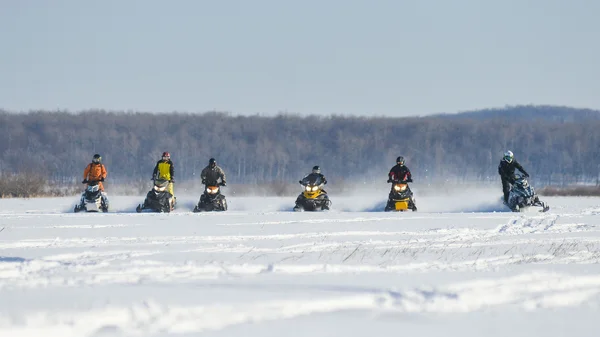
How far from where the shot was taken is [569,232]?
1543 centimetres

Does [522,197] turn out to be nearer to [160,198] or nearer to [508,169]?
[508,169]

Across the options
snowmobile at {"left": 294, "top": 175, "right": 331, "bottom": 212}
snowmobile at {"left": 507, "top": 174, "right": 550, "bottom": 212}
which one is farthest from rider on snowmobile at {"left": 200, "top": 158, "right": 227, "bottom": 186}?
snowmobile at {"left": 507, "top": 174, "right": 550, "bottom": 212}

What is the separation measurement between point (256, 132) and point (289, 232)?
4918 inches

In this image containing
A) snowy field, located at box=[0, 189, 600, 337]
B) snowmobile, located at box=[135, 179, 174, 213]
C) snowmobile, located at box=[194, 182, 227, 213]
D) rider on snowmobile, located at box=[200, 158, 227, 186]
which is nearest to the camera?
A: snowy field, located at box=[0, 189, 600, 337]

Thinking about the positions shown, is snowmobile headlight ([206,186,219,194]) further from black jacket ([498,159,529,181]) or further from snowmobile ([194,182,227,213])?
black jacket ([498,159,529,181])

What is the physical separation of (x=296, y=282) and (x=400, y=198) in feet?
47.7

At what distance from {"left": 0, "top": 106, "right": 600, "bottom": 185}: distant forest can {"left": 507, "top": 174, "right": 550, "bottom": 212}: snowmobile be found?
9457cm

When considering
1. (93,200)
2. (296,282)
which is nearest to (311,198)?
(93,200)

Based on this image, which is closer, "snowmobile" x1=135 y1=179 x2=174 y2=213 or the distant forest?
"snowmobile" x1=135 y1=179 x2=174 y2=213

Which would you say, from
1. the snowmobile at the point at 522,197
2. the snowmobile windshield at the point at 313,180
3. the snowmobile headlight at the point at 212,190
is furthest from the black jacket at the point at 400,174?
the snowmobile headlight at the point at 212,190

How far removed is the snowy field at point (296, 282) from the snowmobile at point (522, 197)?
6.34 metres

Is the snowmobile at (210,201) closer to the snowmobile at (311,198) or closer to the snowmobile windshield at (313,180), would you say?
the snowmobile at (311,198)

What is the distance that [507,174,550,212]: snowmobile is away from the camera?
70.6 feet

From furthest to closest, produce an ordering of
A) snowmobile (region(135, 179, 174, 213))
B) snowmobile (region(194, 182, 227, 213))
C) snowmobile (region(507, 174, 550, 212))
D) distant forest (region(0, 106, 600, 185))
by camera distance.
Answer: distant forest (region(0, 106, 600, 185)) → snowmobile (region(194, 182, 227, 213)) → snowmobile (region(135, 179, 174, 213)) → snowmobile (region(507, 174, 550, 212))
